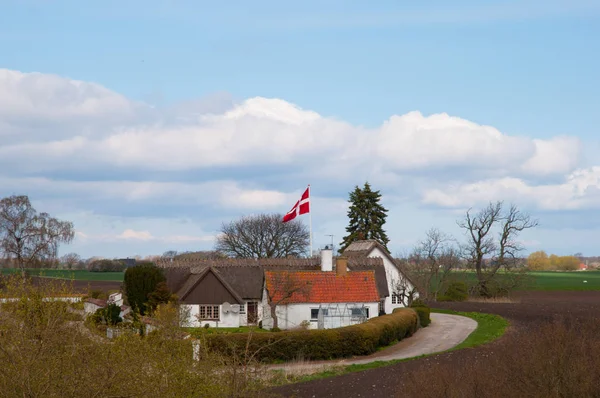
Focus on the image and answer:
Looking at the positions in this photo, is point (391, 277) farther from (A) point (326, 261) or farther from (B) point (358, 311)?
(B) point (358, 311)

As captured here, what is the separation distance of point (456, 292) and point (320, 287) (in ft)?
85.5

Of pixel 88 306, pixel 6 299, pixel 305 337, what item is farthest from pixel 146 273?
pixel 6 299

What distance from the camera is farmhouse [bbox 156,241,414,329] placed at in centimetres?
4988

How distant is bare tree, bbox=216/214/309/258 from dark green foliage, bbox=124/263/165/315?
42.9 m

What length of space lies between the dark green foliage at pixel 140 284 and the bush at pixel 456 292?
3196 centimetres

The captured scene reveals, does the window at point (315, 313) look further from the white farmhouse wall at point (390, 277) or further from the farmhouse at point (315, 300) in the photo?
the white farmhouse wall at point (390, 277)

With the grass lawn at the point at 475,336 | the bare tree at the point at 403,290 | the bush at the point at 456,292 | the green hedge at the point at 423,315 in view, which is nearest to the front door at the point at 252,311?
the green hedge at the point at 423,315

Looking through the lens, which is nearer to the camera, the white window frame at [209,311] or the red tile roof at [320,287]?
the red tile roof at [320,287]

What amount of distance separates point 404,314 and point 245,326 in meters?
12.4

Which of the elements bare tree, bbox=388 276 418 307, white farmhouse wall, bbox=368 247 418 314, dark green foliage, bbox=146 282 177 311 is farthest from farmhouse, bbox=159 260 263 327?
white farmhouse wall, bbox=368 247 418 314

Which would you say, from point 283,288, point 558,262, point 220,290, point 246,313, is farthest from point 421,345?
point 558,262

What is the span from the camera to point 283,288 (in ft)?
163

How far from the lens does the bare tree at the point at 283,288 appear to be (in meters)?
49.3

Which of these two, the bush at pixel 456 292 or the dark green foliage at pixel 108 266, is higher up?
the dark green foliage at pixel 108 266
